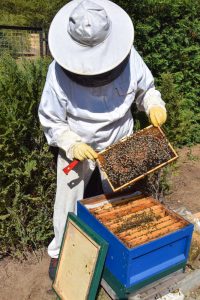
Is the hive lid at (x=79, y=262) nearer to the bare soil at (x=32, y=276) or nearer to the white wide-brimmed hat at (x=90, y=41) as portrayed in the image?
the bare soil at (x=32, y=276)

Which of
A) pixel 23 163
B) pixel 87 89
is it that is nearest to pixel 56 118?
pixel 87 89

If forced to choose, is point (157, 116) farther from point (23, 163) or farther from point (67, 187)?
point (23, 163)

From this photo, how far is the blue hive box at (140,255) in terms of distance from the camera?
8.18 ft

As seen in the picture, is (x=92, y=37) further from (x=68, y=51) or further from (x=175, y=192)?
(x=175, y=192)

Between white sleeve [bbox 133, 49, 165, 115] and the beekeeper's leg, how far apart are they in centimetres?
69

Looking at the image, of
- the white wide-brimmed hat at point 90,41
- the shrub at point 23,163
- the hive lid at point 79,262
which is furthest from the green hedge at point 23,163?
the white wide-brimmed hat at point 90,41

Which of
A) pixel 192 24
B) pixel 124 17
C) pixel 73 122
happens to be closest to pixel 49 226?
pixel 73 122

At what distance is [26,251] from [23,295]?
52 cm

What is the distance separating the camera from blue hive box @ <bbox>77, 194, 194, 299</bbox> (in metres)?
2.49

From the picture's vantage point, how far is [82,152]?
8.60 ft

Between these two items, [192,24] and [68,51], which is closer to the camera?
[68,51]

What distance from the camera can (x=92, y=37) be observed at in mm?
2393

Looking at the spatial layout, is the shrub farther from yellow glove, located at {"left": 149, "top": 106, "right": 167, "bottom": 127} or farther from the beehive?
yellow glove, located at {"left": 149, "top": 106, "right": 167, "bottom": 127}

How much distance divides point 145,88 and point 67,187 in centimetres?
105
